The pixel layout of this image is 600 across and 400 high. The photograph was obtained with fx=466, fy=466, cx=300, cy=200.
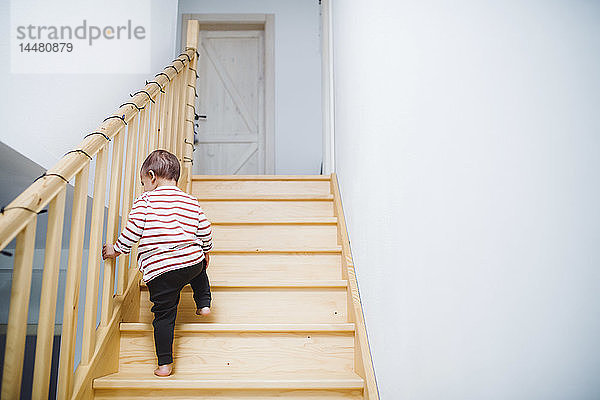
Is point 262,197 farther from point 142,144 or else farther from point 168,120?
point 142,144

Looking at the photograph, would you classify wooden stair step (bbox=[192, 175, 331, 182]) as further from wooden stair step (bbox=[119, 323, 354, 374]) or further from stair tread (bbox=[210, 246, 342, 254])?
wooden stair step (bbox=[119, 323, 354, 374])

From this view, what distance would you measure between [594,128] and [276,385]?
1243 mm

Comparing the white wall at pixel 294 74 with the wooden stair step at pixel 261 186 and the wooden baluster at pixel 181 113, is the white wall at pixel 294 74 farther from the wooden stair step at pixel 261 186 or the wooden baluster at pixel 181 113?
the wooden baluster at pixel 181 113

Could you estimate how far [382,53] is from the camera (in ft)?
4.87

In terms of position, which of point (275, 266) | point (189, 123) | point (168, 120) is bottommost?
point (275, 266)

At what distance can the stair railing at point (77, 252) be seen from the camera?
106 cm

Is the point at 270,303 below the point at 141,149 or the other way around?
below

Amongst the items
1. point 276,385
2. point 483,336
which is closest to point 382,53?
point 483,336

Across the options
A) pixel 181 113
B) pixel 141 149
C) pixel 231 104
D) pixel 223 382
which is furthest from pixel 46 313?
pixel 231 104

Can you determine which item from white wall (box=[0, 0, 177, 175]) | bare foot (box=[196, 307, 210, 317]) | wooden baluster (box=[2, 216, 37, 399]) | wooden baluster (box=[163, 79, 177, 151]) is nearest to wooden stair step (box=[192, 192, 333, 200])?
wooden baluster (box=[163, 79, 177, 151])

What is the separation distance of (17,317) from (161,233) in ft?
2.14

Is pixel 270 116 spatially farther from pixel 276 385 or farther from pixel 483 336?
pixel 483 336

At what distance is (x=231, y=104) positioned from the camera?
4.65 m

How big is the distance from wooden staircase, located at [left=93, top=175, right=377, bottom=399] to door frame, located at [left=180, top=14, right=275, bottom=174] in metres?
1.85
